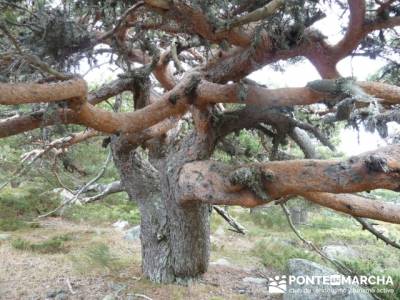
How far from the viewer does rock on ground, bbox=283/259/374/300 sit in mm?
5188

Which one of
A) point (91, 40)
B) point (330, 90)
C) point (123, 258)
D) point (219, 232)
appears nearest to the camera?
point (330, 90)

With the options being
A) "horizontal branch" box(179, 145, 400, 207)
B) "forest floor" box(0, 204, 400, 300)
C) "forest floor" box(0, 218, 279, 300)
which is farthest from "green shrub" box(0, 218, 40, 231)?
"horizontal branch" box(179, 145, 400, 207)

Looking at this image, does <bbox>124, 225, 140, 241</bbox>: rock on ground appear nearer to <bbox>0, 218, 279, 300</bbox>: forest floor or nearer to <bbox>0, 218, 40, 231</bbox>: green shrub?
<bbox>0, 218, 279, 300</bbox>: forest floor

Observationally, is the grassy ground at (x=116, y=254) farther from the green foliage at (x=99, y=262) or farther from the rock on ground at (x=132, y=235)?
the rock on ground at (x=132, y=235)

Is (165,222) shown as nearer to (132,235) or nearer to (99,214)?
(132,235)

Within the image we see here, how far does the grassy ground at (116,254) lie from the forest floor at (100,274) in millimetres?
14

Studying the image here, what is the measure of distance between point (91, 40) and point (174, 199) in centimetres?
224

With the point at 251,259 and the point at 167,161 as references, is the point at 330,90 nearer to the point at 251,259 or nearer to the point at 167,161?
the point at 167,161

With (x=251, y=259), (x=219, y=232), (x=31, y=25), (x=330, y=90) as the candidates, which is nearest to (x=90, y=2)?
(x=31, y=25)

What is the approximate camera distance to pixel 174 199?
16.7 ft

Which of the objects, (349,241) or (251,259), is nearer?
(251,259)

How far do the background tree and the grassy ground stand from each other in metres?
0.60

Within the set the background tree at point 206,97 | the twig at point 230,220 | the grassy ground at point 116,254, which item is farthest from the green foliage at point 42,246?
the twig at point 230,220

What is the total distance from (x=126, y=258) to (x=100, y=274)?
0.90 m
